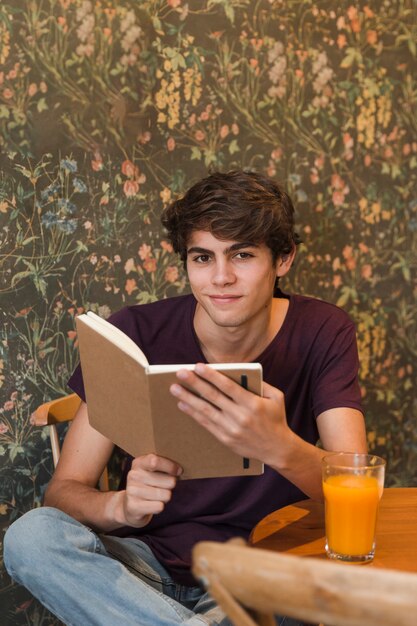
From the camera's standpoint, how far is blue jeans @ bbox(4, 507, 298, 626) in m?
1.37

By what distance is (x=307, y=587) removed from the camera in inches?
24.2

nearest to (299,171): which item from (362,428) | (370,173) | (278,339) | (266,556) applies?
(370,173)

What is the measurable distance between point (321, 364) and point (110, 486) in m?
0.75

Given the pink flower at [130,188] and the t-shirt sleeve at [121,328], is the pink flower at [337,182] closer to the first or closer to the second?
the pink flower at [130,188]

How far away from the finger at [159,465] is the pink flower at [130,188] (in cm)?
98

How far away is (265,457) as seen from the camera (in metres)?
1.32

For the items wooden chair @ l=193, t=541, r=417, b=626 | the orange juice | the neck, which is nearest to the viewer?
wooden chair @ l=193, t=541, r=417, b=626

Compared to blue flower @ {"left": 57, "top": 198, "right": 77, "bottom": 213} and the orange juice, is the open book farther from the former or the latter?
blue flower @ {"left": 57, "top": 198, "right": 77, "bottom": 213}

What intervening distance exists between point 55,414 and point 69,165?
616 mm

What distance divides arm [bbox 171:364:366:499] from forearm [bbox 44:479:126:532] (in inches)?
12.6

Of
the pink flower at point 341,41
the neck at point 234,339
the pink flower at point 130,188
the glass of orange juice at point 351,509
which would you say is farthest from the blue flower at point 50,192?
the glass of orange juice at point 351,509

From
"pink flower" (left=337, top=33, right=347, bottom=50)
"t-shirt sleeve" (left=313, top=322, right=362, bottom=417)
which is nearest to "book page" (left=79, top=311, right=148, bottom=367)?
"t-shirt sleeve" (left=313, top=322, right=362, bottom=417)

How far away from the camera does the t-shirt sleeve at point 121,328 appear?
177 centimetres

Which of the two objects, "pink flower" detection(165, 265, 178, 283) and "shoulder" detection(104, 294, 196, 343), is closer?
"shoulder" detection(104, 294, 196, 343)
